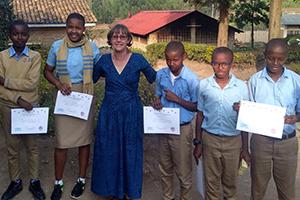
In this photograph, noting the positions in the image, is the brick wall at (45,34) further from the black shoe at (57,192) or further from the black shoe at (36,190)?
the black shoe at (57,192)

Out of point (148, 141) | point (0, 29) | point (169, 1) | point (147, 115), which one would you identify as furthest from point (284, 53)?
point (169, 1)

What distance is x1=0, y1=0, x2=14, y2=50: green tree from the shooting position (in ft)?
27.5

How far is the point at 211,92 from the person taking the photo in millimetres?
3311

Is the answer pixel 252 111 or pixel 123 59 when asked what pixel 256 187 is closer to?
pixel 252 111

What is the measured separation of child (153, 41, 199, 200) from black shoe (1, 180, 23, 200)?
4.82ft

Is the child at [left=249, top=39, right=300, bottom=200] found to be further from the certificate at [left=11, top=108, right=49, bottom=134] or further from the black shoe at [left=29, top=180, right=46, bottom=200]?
the black shoe at [left=29, top=180, right=46, bottom=200]

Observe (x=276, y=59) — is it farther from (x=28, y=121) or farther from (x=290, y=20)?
(x=290, y=20)

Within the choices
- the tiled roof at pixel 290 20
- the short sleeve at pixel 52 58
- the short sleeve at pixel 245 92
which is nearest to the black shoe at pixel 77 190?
the short sleeve at pixel 52 58

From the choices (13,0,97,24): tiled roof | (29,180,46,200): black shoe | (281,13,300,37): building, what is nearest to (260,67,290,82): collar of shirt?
(29,180,46,200): black shoe

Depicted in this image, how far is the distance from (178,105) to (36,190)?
1.69 metres

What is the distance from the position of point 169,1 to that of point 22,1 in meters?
54.1

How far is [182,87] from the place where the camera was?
3.47 m

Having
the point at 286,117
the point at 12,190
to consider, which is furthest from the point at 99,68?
the point at 286,117

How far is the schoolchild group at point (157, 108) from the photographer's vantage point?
326 cm
